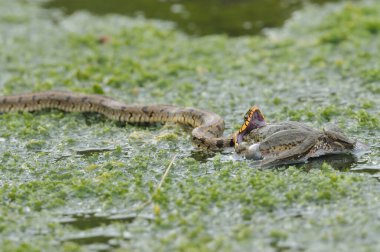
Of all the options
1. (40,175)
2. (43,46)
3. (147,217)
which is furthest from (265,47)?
(147,217)

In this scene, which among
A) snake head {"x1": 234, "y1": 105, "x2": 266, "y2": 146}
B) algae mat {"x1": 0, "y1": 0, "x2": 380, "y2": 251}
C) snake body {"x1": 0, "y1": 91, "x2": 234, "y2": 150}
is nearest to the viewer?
algae mat {"x1": 0, "y1": 0, "x2": 380, "y2": 251}

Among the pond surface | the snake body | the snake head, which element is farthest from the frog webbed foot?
the pond surface

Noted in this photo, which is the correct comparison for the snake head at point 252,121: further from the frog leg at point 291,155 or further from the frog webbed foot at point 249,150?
the frog leg at point 291,155

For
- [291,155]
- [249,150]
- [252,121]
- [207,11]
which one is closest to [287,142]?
[291,155]

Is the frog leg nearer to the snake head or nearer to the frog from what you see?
the frog

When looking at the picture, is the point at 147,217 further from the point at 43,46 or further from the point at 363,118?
the point at 43,46
